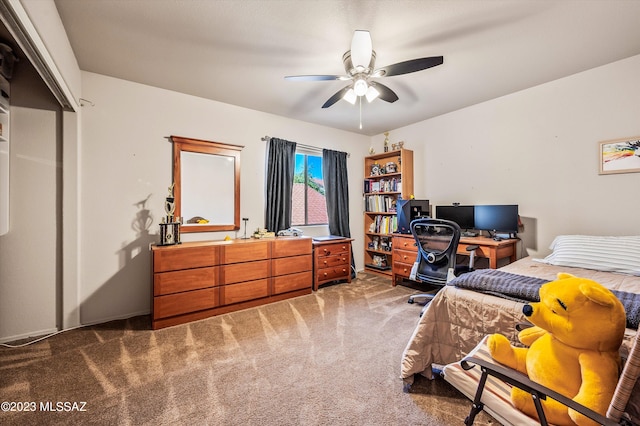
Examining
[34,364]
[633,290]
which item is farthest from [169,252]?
[633,290]

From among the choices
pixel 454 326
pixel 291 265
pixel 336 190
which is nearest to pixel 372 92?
pixel 454 326

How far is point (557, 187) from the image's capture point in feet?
9.12

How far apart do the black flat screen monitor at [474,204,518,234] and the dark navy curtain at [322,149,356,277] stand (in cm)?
190

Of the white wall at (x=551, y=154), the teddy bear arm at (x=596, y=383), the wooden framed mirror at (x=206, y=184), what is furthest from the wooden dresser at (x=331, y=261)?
the teddy bear arm at (x=596, y=383)

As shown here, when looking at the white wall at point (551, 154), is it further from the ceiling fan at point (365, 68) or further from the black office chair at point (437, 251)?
the ceiling fan at point (365, 68)

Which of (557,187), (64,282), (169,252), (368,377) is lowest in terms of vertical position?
(368,377)

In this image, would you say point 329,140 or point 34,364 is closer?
point 34,364

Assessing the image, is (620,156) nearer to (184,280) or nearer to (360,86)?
(360,86)

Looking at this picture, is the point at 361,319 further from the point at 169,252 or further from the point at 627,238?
the point at 627,238

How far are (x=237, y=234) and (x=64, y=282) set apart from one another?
1.69m

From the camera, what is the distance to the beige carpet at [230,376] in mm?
1422

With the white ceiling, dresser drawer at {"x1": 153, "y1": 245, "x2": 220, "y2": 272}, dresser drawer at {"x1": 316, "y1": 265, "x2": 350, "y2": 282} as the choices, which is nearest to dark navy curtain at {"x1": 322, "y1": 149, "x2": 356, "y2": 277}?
dresser drawer at {"x1": 316, "y1": 265, "x2": 350, "y2": 282}

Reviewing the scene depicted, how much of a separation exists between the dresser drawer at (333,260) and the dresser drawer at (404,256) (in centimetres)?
72

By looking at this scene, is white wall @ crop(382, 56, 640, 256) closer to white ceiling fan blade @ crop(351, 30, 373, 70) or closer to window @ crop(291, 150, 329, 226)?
window @ crop(291, 150, 329, 226)
